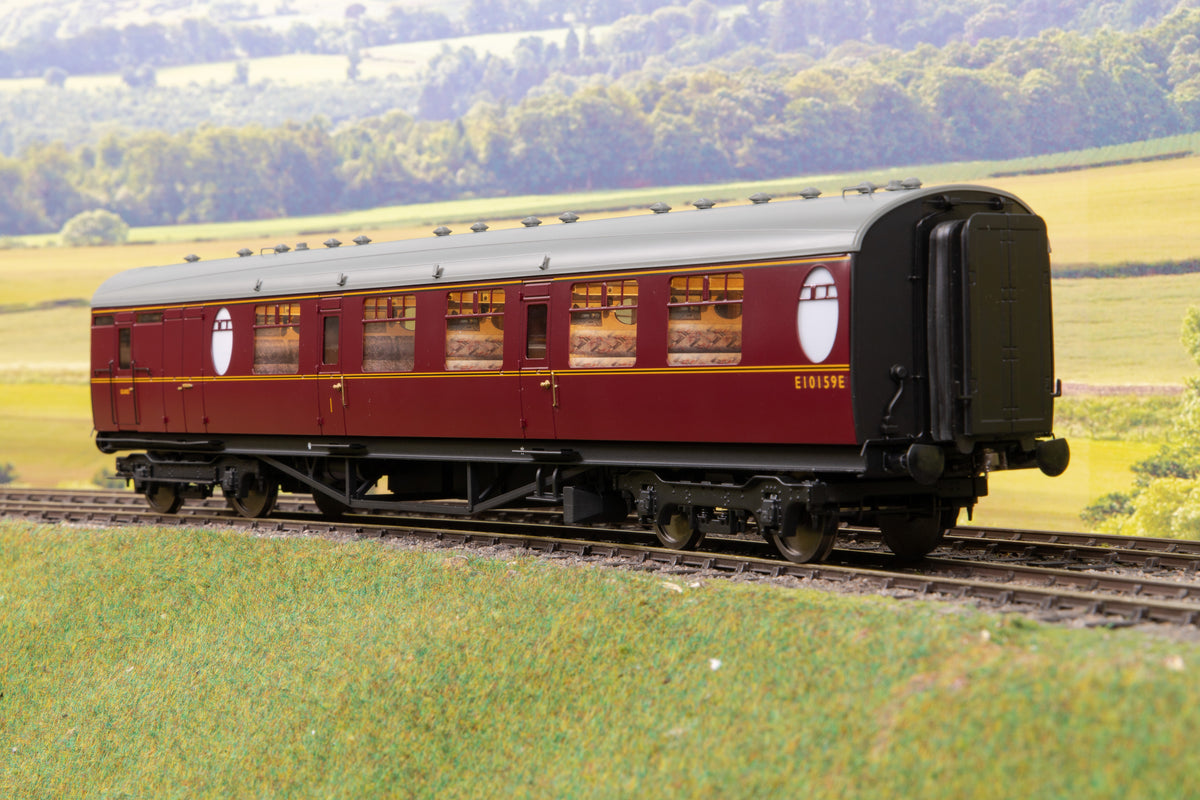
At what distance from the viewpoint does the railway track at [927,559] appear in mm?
10320

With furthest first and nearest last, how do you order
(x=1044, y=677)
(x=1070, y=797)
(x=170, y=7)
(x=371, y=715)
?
(x=170, y=7), (x=371, y=715), (x=1044, y=677), (x=1070, y=797)

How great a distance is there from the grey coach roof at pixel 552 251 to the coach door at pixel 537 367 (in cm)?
34

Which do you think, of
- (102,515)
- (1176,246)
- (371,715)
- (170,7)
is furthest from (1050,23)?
(170,7)

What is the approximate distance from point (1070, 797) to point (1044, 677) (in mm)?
1086

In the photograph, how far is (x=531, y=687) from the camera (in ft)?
35.5

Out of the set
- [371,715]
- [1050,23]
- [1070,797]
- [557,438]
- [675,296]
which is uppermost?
[1050,23]

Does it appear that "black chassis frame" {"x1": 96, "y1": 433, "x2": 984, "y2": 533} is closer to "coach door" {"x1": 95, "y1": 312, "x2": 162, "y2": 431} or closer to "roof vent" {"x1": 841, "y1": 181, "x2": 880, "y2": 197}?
"coach door" {"x1": 95, "y1": 312, "x2": 162, "y2": 431}

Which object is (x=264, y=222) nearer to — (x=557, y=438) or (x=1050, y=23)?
(x=1050, y=23)

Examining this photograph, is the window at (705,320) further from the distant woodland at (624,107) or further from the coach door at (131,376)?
the distant woodland at (624,107)

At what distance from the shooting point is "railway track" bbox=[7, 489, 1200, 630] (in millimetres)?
10320

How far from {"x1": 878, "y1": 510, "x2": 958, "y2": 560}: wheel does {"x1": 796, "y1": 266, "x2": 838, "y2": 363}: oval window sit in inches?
104

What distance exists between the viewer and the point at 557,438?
14125mm

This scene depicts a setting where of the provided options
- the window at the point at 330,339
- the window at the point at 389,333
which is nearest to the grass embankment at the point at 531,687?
the window at the point at 389,333

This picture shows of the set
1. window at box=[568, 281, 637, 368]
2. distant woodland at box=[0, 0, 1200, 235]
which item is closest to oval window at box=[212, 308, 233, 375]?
window at box=[568, 281, 637, 368]
